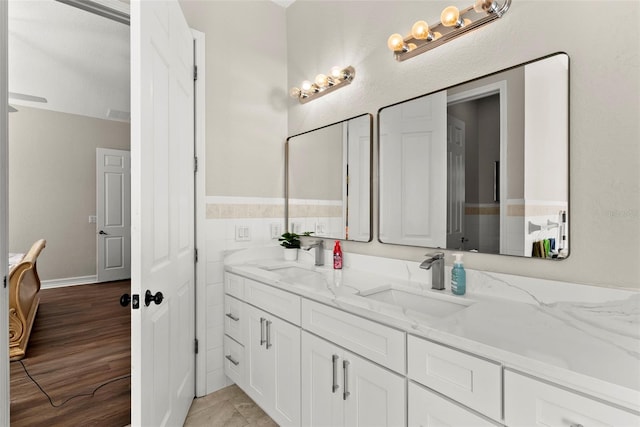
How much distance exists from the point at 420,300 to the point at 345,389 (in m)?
0.50

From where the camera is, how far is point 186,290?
1.93 metres

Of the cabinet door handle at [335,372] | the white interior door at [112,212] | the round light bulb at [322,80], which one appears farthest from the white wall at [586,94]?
the white interior door at [112,212]

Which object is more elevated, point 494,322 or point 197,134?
point 197,134

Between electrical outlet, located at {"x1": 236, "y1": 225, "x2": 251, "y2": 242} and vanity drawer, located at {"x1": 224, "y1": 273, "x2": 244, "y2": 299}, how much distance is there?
26 centimetres

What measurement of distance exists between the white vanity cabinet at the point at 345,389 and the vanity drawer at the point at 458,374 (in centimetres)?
11

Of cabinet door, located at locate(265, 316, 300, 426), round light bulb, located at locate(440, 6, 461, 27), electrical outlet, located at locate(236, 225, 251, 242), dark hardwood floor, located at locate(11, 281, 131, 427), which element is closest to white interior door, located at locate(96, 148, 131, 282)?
dark hardwood floor, located at locate(11, 281, 131, 427)

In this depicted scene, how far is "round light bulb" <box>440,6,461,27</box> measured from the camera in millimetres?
1435

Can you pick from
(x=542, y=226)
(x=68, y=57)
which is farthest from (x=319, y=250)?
(x=68, y=57)

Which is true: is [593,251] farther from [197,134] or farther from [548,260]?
[197,134]

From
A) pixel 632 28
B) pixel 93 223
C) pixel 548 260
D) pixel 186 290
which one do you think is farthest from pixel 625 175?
pixel 93 223

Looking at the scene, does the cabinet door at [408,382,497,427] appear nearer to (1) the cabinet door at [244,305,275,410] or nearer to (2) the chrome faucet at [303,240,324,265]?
(1) the cabinet door at [244,305,275,410]

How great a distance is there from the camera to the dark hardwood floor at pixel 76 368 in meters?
1.99

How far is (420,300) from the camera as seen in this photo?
1.51m

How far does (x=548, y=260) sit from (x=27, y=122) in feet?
20.7
